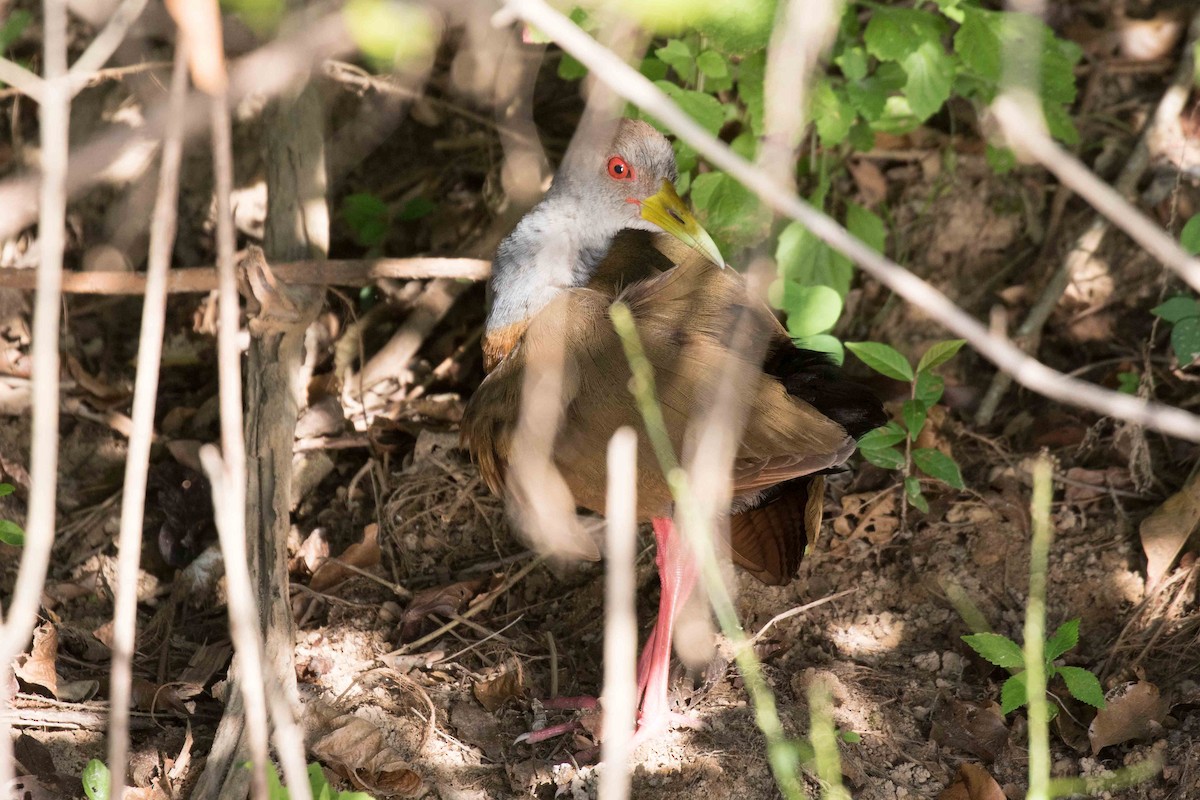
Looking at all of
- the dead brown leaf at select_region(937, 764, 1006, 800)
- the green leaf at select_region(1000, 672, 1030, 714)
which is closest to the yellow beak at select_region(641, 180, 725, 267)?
the green leaf at select_region(1000, 672, 1030, 714)

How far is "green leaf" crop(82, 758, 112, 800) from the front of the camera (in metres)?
2.52

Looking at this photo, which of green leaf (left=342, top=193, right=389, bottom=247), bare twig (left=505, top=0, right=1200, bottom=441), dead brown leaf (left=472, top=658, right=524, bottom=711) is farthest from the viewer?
green leaf (left=342, top=193, right=389, bottom=247)

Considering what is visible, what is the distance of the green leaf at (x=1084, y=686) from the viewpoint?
2.78 meters

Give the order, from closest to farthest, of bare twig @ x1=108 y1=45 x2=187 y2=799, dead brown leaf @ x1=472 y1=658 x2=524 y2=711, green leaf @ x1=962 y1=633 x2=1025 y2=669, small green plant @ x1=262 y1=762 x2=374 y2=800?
bare twig @ x1=108 y1=45 x2=187 y2=799
small green plant @ x1=262 y1=762 x2=374 y2=800
green leaf @ x1=962 y1=633 x2=1025 y2=669
dead brown leaf @ x1=472 y1=658 x2=524 y2=711

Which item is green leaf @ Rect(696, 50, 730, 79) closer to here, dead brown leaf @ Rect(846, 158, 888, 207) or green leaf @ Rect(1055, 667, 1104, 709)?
dead brown leaf @ Rect(846, 158, 888, 207)

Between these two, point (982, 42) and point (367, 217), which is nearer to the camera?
point (982, 42)

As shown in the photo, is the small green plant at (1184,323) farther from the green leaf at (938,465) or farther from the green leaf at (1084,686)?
the green leaf at (1084,686)

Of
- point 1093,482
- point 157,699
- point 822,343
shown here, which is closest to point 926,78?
point 822,343

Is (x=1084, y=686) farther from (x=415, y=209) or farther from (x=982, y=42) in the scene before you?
(x=415, y=209)

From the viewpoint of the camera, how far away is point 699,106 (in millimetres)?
3371

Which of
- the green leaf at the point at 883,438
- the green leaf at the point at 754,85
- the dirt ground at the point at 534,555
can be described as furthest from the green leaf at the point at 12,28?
the green leaf at the point at 883,438

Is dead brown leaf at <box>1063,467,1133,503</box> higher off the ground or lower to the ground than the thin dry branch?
lower

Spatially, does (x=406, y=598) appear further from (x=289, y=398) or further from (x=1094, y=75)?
(x=1094, y=75)

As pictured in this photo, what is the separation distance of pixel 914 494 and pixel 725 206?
3.47 feet
